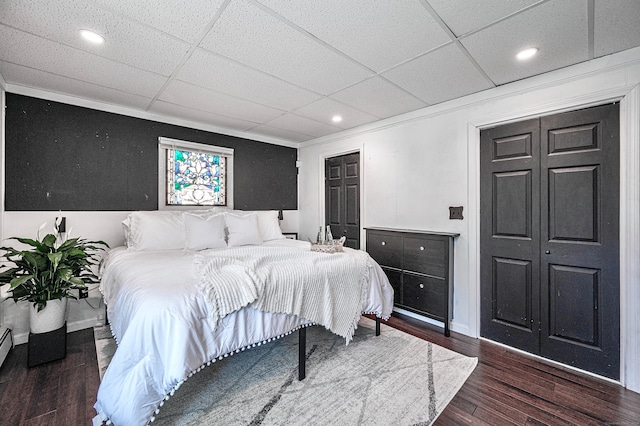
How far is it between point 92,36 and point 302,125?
95.0 inches

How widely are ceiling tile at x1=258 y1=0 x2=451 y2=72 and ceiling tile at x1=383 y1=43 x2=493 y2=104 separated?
0.52 ft

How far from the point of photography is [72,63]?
89.0 inches

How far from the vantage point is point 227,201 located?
4152 mm

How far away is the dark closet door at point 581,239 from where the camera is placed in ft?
7.05

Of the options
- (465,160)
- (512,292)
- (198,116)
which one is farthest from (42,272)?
(512,292)

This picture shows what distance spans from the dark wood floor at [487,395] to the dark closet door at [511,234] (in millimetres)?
308

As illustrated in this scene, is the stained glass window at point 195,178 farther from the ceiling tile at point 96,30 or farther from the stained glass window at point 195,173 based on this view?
the ceiling tile at point 96,30

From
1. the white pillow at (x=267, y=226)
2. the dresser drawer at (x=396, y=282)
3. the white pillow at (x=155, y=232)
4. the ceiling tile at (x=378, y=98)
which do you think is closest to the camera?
the ceiling tile at (x=378, y=98)

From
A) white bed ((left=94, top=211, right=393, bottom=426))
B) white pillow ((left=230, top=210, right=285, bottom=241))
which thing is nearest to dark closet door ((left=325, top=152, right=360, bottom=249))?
white pillow ((left=230, top=210, right=285, bottom=241))

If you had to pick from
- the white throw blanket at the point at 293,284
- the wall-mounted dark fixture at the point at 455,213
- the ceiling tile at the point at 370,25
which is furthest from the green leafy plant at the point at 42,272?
the wall-mounted dark fixture at the point at 455,213

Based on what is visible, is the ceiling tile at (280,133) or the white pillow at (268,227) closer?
the white pillow at (268,227)

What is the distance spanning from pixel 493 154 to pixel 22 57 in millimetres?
4058

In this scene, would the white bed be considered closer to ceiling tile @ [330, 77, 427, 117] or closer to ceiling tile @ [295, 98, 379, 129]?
ceiling tile @ [330, 77, 427, 117]

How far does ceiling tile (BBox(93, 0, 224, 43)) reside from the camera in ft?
5.25
